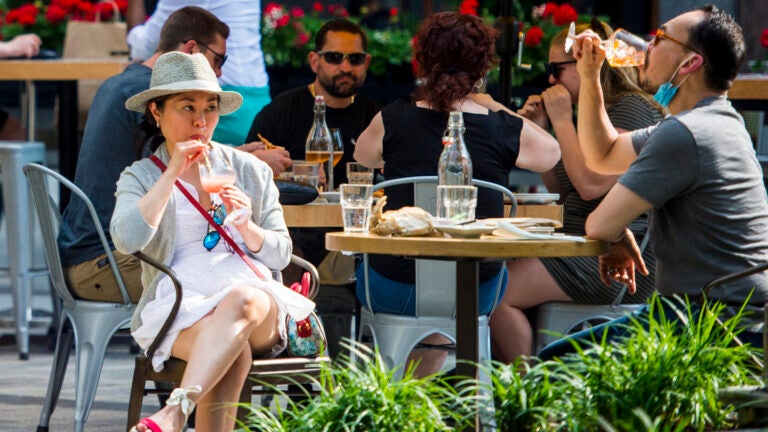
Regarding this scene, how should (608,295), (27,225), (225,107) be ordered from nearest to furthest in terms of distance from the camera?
(225,107), (608,295), (27,225)

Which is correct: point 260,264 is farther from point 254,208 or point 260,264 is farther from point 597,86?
point 597,86

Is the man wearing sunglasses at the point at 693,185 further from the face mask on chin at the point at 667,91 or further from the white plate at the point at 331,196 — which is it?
the white plate at the point at 331,196

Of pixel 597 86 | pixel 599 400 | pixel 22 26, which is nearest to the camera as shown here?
pixel 599 400

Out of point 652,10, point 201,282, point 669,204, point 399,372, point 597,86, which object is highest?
point 652,10

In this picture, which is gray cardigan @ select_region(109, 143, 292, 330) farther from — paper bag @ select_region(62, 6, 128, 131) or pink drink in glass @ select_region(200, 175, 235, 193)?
paper bag @ select_region(62, 6, 128, 131)

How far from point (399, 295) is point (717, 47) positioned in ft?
4.52

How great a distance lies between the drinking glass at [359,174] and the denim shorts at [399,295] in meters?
0.35

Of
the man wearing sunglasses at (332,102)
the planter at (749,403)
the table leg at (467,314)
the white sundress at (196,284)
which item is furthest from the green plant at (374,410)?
the man wearing sunglasses at (332,102)

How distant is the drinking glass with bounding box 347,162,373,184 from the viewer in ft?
15.4

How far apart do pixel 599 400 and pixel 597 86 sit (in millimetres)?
1197

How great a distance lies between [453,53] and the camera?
4582 millimetres

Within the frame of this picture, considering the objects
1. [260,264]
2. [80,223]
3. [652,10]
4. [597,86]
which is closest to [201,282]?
[260,264]

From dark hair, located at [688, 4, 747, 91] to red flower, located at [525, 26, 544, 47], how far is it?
14.4 ft

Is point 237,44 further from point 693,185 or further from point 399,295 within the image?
point 693,185
